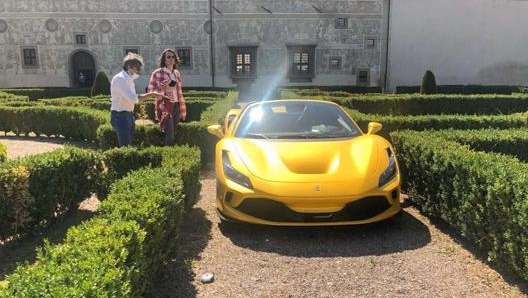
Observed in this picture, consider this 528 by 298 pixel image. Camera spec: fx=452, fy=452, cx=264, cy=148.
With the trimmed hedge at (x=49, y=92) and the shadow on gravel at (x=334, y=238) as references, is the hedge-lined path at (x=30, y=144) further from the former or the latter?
the trimmed hedge at (x=49, y=92)

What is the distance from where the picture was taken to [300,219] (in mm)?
4281

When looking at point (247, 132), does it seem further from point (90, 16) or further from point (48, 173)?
point (90, 16)

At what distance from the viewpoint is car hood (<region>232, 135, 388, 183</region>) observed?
4348 mm

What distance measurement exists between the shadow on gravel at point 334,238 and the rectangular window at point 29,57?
29.3m

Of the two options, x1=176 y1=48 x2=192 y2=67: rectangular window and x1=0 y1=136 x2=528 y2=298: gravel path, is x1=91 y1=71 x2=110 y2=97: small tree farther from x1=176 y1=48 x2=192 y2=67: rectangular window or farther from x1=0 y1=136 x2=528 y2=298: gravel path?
x1=0 y1=136 x2=528 y2=298: gravel path

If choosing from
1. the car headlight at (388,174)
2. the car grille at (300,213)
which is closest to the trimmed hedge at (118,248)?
the car grille at (300,213)

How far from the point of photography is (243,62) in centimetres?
3045

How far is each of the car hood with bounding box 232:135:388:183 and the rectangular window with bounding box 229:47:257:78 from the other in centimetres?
2591

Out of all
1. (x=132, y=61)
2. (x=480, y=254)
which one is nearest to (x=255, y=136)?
(x=132, y=61)

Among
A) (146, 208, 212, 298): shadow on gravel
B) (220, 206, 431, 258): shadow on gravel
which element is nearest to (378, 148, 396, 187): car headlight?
(220, 206, 431, 258): shadow on gravel

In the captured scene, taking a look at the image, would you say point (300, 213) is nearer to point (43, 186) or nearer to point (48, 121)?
point (43, 186)

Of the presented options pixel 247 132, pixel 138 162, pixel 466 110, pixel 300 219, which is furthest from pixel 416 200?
pixel 466 110

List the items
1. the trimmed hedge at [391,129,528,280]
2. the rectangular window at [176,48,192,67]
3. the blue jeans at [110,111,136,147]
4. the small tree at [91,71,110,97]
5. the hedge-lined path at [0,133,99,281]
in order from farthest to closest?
the rectangular window at [176,48,192,67] < the small tree at [91,71,110,97] < the blue jeans at [110,111,136,147] < the hedge-lined path at [0,133,99,281] < the trimmed hedge at [391,129,528,280]

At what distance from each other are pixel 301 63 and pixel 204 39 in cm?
668
